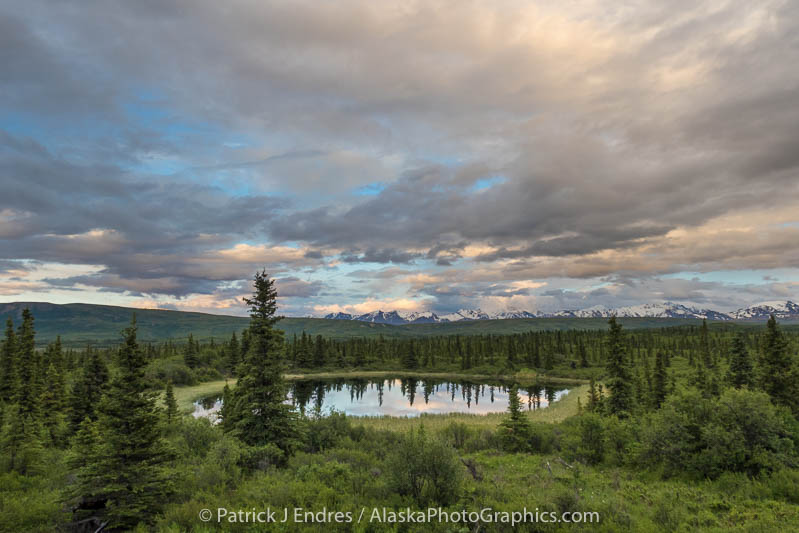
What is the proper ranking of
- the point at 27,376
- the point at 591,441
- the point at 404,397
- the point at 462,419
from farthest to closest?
the point at 404,397 < the point at 462,419 < the point at 27,376 < the point at 591,441

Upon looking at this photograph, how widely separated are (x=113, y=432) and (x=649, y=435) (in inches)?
869

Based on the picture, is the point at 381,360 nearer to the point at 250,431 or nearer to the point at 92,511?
the point at 250,431

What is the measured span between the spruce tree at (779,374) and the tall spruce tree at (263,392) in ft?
108

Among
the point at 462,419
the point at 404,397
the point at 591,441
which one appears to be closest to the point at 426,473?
the point at 591,441

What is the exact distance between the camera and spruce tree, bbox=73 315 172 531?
12125 mm

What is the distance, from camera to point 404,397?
8162cm

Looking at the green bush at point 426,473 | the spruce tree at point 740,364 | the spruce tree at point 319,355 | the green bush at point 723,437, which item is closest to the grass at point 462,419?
the spruce tree at point 740,364

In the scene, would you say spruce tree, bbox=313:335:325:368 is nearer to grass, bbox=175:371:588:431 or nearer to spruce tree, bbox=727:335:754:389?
grass, bbox=175:371:588:431

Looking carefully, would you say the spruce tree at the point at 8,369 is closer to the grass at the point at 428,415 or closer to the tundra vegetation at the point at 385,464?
the tundra vegetation at the point at 385,464

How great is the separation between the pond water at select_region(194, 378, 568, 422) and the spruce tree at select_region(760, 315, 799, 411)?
3319cm

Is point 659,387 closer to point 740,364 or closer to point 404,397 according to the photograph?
point 740,364

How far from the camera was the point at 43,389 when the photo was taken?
35969 mm

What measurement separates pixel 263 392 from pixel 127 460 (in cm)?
1076

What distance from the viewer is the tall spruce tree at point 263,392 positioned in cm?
2291
